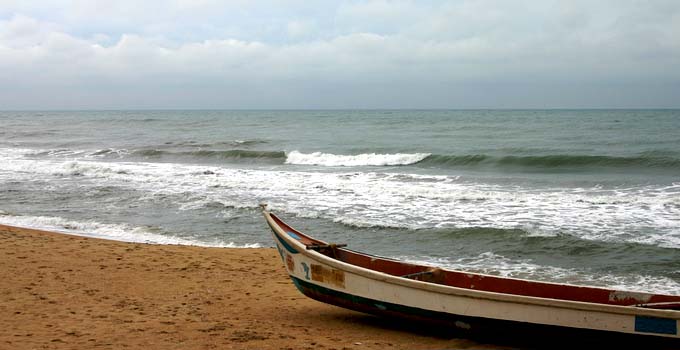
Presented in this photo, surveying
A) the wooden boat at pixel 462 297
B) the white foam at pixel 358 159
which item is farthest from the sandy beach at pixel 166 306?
the white foam at pixel 358 159

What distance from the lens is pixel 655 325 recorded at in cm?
496

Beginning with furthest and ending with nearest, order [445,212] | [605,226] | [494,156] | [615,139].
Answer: [615,139] → [494,156] → [445,212] → [605,226]

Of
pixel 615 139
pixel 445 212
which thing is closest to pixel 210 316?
pixel 445 212

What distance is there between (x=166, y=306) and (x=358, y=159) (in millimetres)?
22512

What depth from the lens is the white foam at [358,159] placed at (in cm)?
2827

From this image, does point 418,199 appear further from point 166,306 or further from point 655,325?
point 655,325

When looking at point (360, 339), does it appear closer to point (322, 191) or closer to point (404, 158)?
point (322, 191)

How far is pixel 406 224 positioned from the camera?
12867 millimetres

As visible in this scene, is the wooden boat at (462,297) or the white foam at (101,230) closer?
the wooden boat at (462,297)

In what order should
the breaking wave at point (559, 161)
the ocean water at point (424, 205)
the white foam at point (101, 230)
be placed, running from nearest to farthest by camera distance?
1. the ocean water at point (424, 205)
2. the white foam at point (101, 230)
3. the breaking wave at point (559, 161)

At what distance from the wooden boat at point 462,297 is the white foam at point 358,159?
21322 millimetres

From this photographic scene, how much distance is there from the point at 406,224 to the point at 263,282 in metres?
4.86

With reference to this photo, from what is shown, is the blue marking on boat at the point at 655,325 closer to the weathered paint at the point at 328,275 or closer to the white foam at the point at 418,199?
the weathered paint at the point at 328,275

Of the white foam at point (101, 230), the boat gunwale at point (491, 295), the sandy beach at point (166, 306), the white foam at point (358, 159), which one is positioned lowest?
the white foam at point (101, 230)
